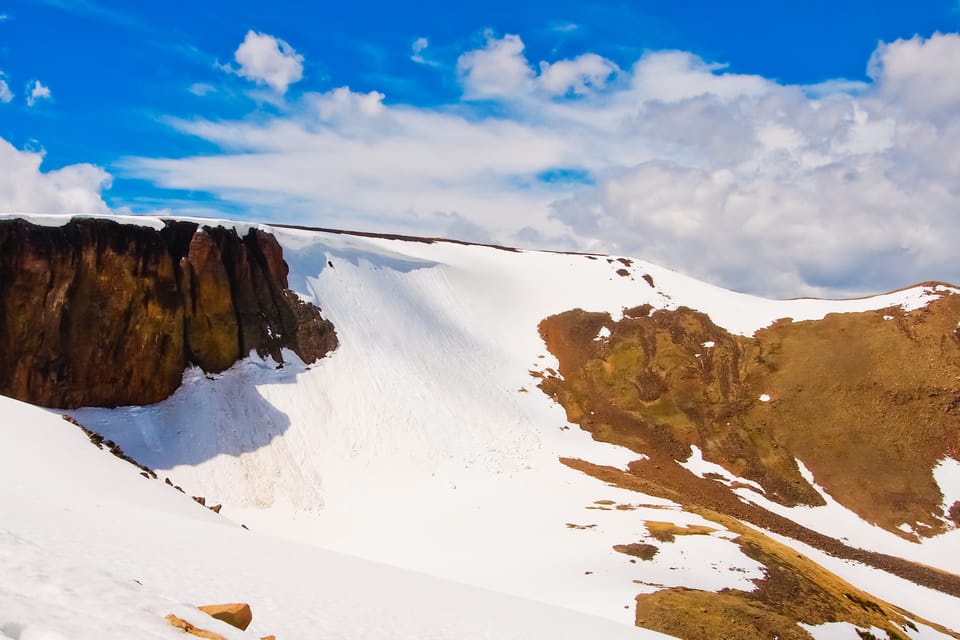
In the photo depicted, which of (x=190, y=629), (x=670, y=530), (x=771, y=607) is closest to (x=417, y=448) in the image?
(x=670, y=530)

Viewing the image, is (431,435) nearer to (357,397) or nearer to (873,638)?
(357,397)

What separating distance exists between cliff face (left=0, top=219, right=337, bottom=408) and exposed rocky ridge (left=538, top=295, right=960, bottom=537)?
2593cm

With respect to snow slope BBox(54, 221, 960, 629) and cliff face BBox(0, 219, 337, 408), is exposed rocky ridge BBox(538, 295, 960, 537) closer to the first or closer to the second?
snow slope BBox(54, 221, 960, 629)

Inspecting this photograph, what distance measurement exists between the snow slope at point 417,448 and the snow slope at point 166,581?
9.68 m

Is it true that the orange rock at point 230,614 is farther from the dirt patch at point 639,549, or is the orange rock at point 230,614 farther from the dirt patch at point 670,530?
the dirt patch at point 670,530

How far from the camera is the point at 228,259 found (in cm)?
4291

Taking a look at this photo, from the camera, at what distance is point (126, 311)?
3650 cm

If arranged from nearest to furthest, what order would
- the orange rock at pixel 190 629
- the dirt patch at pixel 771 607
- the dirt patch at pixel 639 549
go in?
the orange rock at pixel 190 629, the dirt patch at pixel 771 607, the dirt patch at pixel 639 549

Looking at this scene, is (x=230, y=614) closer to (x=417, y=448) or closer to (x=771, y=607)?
(x=771, y=607)

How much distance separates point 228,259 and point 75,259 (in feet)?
30.8

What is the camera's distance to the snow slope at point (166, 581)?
19.0 feet

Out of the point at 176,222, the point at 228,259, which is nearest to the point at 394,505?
the point at 228,259

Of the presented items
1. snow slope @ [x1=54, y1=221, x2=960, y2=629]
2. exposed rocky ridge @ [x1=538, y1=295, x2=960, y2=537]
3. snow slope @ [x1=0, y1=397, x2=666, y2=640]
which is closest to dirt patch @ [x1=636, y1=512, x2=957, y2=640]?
snow slope @ [x1=54, y1=221, x2=960, y2=629]

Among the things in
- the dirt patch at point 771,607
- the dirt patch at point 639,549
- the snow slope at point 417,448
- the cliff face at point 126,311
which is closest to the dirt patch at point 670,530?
the snow slope at point 417,448
